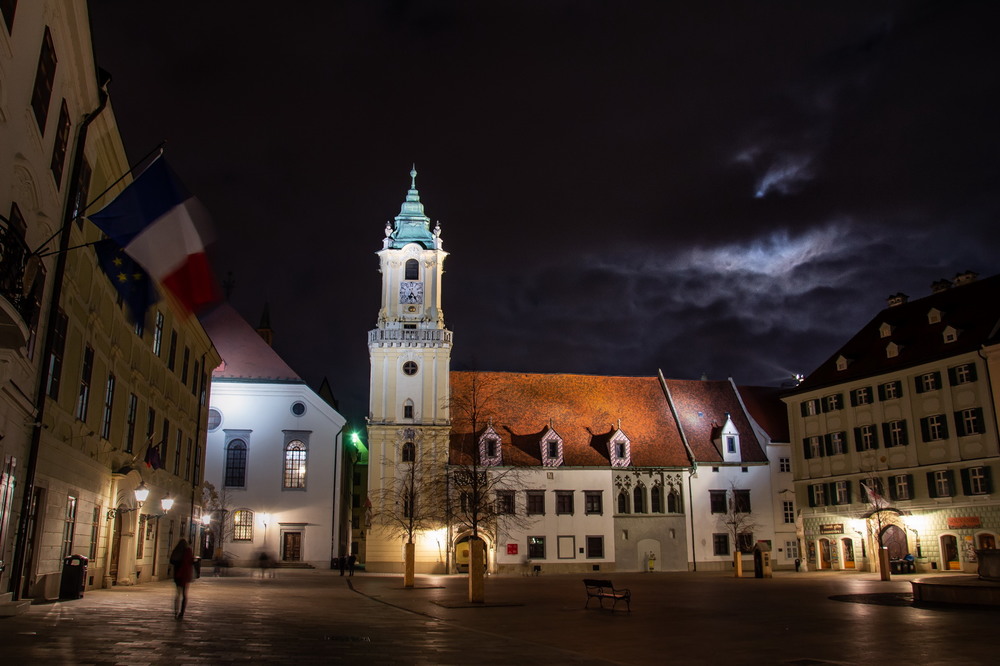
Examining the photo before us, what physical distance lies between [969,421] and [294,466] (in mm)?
41198

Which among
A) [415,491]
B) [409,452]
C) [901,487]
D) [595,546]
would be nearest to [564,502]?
[595,546]

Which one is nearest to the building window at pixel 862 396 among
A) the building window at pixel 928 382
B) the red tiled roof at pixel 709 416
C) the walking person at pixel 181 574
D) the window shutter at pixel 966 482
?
the building window at pixel 928 382

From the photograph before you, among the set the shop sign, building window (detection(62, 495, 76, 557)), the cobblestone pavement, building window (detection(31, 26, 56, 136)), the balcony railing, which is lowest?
the cobblestone pavement

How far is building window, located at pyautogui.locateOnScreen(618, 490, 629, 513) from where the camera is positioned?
5969 centimetres

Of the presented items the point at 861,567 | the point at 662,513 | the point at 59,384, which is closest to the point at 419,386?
the point at 662,513

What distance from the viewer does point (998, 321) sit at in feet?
144

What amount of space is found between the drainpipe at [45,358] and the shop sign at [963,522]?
43517mm

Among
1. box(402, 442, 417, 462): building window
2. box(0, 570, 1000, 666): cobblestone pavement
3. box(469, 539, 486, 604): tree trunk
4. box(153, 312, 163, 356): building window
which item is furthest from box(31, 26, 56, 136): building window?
box(402, 442, 417, 462): building window

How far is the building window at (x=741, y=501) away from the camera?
60.8 metres

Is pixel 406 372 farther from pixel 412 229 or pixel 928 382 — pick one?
pixel 928 382

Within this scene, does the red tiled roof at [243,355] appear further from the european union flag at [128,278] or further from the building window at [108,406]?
the european union flag at [128,278]

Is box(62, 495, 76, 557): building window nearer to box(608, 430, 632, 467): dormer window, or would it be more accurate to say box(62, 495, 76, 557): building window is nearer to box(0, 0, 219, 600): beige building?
box(0, 0, 219, 600): beige building

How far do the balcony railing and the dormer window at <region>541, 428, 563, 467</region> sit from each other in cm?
987

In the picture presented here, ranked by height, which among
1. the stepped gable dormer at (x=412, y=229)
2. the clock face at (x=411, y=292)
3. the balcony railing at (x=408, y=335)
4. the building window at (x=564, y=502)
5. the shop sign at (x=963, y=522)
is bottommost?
the shop sign at (x=963, y=522)
